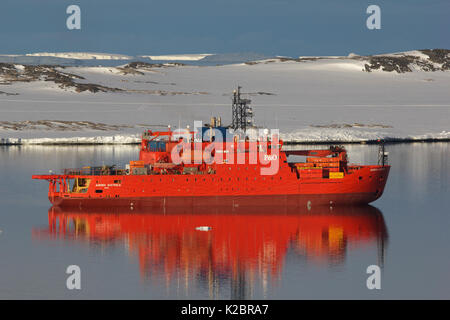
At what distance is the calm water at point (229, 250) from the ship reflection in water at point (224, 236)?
0.05m

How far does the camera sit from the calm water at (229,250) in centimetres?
2928

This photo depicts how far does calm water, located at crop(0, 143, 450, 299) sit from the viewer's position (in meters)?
29.3

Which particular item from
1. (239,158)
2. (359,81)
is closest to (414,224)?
(239,158)

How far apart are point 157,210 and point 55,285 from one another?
15.8 metres

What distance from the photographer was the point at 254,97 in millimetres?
137250

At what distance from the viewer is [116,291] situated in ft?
95.5

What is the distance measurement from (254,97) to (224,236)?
10009 centimetres

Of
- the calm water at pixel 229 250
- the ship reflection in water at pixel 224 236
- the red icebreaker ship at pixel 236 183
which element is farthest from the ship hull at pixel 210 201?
the calm water at pixel 229 250

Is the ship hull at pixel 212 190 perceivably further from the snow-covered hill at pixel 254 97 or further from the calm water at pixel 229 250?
the snow-covered hill at pixel 254 97

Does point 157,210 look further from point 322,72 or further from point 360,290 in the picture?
point 322,72

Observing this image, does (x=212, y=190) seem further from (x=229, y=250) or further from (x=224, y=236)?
(x=229, y=250)

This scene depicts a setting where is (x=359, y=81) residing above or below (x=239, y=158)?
above

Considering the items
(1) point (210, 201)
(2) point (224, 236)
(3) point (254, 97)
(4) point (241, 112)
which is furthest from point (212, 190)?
(3) point (254, 97)

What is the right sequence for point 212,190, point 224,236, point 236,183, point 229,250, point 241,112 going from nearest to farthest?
point 229,250 → point 224,236 → point 212,190 → point 236,183 → point 241,112
